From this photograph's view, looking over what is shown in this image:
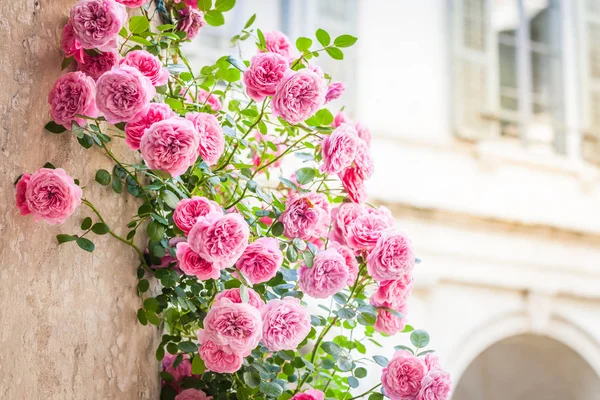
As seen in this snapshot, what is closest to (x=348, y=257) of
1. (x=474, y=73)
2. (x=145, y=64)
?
(x=145, y=64)

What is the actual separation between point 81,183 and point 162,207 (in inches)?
6.9

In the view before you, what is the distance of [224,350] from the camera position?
1.48 meters

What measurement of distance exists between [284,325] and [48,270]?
1.46 ft

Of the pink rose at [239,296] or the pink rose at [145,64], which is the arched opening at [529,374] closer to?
the pink rose at [239,296]

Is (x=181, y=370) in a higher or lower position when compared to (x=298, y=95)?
lower

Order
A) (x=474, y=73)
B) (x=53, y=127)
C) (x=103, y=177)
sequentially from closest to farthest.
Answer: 1. (x=53, y=127)
2. (x=103, y=177)
3. (x=474, y=73)

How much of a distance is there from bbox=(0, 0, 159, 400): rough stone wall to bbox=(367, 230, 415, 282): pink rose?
0.51 m

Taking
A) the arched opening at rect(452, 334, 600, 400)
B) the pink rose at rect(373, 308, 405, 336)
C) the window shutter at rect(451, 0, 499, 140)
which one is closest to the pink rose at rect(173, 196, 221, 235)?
the pink rose at rect(373, 308, 405, 336)

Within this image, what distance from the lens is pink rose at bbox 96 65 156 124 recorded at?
1.40m

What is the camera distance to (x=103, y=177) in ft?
5.11

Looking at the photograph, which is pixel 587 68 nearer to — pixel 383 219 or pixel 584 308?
pixel 584 308

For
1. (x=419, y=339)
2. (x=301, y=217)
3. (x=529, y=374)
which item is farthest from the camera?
(x=529, y=374)

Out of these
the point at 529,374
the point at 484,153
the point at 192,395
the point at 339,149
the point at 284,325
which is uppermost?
the point at 484,153

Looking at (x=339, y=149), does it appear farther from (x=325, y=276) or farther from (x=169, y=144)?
(x=169, y=144)
